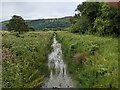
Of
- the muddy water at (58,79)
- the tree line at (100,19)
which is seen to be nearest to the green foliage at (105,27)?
the tree line at (100,19)

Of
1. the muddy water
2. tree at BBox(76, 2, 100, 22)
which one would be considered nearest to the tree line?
tree at BBox(76, 2, 100, 22)

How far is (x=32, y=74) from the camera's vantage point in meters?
17.1

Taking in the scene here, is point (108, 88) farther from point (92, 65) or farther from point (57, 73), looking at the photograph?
point (57, 73)

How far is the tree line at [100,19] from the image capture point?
31673 mm

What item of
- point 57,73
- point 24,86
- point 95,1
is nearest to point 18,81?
point 24,86

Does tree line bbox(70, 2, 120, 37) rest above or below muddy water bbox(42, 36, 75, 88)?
above

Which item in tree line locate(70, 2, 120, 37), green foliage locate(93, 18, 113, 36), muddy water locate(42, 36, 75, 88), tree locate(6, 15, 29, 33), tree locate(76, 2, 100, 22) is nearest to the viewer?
muddy water locate(42, 36, 75, 88)

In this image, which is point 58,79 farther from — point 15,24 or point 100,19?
point 15,24

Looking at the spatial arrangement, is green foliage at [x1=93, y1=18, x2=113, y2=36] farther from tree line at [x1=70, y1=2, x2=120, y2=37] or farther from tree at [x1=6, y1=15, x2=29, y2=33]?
tree at [x1=6, y1=15, x2=29, y2=33]

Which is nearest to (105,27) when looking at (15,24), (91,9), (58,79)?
(91,9)

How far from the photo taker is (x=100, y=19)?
3781 centimetres

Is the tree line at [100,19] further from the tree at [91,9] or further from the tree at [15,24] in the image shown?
the tree at [15,24]

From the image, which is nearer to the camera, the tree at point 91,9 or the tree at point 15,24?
the tree at point 91,9

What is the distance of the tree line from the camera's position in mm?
31673
